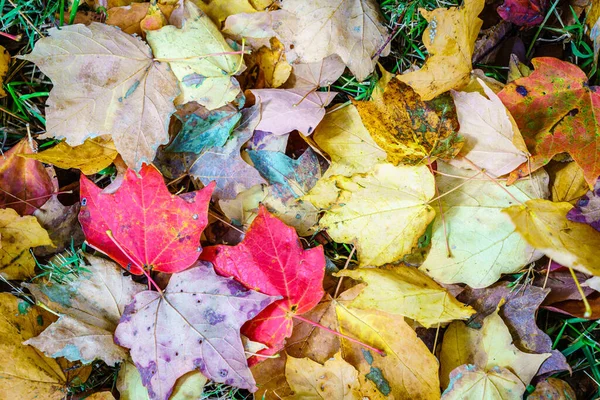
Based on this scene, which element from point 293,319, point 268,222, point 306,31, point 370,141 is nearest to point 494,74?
point 370,141

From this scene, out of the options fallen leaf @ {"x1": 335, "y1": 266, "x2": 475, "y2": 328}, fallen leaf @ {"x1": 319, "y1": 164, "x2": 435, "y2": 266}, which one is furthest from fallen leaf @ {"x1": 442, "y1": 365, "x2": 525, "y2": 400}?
fallen leaf @ {"x1": 319, "y1": 164, "x2": 435, "y2": 266}

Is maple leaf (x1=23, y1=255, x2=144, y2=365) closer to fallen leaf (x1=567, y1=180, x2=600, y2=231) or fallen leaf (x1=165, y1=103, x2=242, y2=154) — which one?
fallen leaf (x1=165, y1=103, x2=242, y2=154)

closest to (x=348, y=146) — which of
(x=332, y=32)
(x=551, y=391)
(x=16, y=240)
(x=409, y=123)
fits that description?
(x=409, y=123)

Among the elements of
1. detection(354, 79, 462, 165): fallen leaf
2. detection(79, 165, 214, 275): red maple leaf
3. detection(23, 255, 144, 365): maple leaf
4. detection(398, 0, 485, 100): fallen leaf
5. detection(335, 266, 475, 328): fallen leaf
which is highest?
detection(398, 0, 485, 100): fallen leaf

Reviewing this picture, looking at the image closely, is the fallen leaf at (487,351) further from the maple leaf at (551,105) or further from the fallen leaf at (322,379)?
the maple leaf at (551,105)

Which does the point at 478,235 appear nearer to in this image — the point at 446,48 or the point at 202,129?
the point at 446,48
